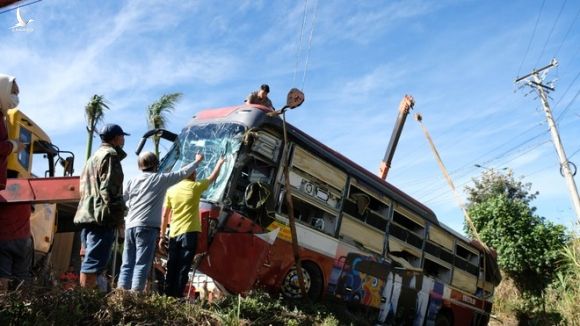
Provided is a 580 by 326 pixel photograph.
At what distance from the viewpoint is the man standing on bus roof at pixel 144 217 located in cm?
545

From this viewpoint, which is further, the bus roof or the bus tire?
the bus tire

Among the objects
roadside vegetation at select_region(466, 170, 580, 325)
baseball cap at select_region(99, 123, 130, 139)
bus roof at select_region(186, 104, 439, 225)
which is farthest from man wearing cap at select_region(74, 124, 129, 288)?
roadside vegetation at select_region(466, 170, 580, 325)

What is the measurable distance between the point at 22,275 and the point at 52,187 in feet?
2.95

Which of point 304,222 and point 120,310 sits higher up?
point 304,222

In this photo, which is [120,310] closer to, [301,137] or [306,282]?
[306,282]

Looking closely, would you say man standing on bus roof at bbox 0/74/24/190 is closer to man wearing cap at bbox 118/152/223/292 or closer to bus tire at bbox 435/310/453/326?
man wearing cap at bbox 118/152/223/292

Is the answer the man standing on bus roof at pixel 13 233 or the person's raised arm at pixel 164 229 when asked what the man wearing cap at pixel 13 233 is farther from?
the person's raised arm at pixel 164 229

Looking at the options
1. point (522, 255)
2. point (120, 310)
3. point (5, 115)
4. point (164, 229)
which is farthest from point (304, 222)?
point (522, 255)

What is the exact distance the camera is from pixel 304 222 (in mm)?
8102

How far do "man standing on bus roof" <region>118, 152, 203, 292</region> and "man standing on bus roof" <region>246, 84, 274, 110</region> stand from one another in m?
2.82

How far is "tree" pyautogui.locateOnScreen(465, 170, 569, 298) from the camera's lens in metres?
18.0

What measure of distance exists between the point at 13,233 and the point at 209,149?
3.38 metres

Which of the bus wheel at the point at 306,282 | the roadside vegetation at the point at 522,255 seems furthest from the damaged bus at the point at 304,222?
the roadside vegetation at the point at 522,255

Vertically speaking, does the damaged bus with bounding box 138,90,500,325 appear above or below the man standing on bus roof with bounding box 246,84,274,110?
below
